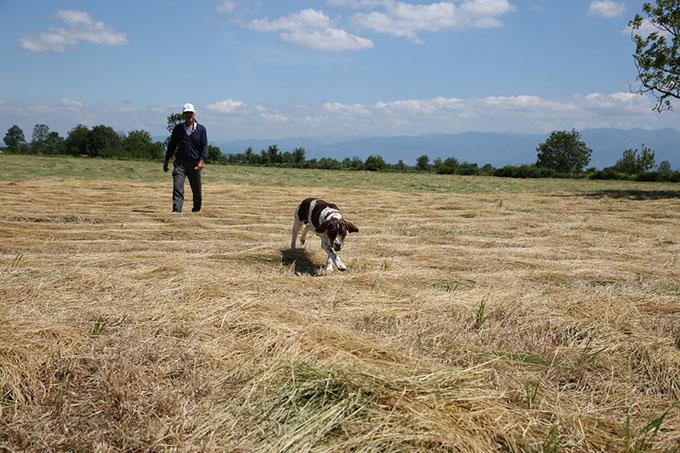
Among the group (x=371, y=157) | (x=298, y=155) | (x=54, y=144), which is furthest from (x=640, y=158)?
(x=54, y=144)

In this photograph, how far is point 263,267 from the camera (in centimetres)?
610

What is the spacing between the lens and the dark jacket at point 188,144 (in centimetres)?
995

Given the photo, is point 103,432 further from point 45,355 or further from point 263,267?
point 263,267

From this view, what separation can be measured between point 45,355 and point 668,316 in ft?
16.2

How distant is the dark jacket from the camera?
9.95m

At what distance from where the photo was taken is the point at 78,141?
289 ft

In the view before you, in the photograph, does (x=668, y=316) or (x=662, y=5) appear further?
(x=662, y=5)

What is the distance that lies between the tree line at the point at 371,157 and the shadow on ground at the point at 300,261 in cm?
4027

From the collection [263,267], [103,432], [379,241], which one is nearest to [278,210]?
[379,241]

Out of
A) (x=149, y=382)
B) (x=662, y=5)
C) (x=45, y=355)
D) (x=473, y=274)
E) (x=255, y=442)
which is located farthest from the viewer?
(x=662, y=5)

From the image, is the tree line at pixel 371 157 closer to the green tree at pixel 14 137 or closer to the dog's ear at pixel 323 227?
the green tree at pixel 14 137

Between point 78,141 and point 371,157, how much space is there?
5798 cm

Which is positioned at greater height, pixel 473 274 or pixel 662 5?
pixel 662 5

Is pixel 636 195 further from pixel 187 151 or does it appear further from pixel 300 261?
pixel 300 261
